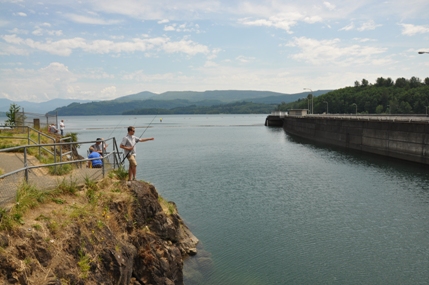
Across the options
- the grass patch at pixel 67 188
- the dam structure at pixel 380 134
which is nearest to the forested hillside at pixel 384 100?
the dam structure at pixel 380 134

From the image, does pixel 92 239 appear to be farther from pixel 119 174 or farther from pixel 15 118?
pixel 15 118

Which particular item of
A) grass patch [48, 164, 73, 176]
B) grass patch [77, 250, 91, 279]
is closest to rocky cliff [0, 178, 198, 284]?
grass patch [77, 250, 91, 279]

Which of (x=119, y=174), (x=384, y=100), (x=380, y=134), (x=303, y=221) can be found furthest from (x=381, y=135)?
(x=384, y=100)

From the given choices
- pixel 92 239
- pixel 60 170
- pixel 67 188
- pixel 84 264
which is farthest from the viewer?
pixel 60 170

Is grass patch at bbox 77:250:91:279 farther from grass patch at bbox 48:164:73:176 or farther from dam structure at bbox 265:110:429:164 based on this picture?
dam structure at bbox 265:110:429:164

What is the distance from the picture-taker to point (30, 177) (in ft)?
36.8

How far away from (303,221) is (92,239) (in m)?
15.1

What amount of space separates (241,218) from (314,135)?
62.3 m

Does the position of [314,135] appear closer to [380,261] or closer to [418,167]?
[418,167]

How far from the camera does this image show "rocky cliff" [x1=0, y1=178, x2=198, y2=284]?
24.7 feet

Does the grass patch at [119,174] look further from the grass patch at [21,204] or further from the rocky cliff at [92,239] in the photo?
the grass patch at [21,204]

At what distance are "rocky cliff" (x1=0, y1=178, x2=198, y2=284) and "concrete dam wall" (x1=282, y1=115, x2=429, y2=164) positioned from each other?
124 feet

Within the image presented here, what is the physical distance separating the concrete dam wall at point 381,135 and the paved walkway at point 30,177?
3955 cm

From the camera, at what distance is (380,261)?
16328 mm
